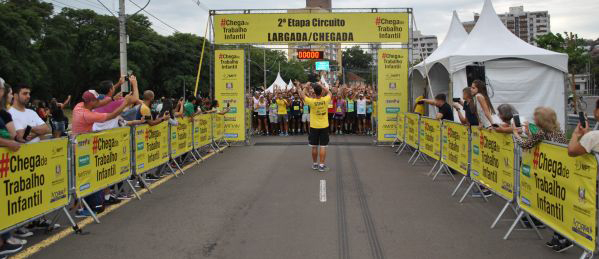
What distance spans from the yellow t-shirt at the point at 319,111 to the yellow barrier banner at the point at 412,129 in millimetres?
2978

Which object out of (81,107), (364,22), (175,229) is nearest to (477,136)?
(175,229)

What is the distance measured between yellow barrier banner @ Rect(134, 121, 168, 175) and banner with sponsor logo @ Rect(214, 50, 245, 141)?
319 inches

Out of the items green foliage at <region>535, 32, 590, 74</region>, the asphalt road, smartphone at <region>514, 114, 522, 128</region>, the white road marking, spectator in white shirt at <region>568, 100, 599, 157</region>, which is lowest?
the asphalt road

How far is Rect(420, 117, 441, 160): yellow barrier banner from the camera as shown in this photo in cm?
1158

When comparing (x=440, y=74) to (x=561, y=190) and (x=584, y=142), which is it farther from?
(x=584, y=142)

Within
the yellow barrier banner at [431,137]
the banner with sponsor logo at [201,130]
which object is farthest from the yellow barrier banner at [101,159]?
the yellow barrier banner at [431,137]

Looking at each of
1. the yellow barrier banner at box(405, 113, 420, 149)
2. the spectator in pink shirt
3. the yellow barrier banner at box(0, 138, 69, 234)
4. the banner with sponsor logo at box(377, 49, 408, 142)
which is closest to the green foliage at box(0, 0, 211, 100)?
the banner with sponsor logo at box(377, 49, 408, 142)

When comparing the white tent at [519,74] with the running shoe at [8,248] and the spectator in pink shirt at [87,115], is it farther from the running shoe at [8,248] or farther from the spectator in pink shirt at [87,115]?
the running shoe at [8,248]

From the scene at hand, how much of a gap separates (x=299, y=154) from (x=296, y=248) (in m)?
10.1

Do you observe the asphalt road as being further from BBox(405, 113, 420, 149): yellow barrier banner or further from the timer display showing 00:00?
the timer display showing 00:00

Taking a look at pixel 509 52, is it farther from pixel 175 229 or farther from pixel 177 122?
pixel 175 229

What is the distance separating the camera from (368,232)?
6.68 metres

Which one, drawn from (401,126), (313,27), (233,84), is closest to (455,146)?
(401,126)

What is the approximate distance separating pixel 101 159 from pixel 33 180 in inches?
73.1
